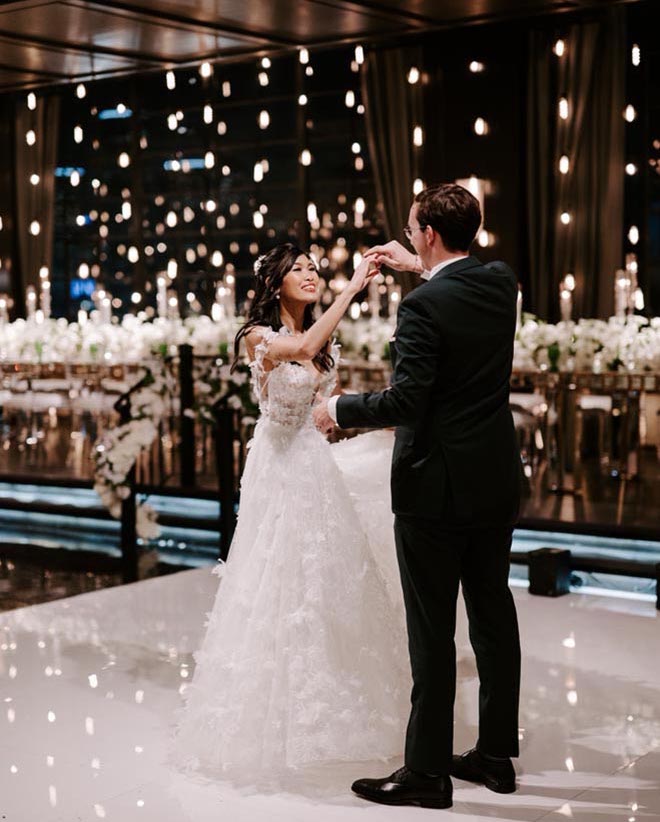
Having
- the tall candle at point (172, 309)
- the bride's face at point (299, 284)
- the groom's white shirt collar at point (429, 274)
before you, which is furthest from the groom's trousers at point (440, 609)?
the tall candle at point (172, 309)

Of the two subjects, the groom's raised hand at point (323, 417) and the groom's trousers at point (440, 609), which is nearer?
the groom's trousers at point (440, 609)

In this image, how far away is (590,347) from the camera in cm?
821

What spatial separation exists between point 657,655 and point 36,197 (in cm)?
1142

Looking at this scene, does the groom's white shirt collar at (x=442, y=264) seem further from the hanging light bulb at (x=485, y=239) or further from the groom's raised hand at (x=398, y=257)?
the hanging light bulb at (x=485, y=239)

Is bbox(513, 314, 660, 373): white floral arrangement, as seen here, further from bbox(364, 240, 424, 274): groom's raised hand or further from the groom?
the groom

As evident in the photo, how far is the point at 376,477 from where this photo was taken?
4660 millimetres

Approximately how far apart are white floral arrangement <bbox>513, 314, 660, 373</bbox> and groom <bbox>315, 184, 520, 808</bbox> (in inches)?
181

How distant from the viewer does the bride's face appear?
429 centimetres

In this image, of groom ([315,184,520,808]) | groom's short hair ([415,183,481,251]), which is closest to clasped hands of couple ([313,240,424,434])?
groom ([315,184,520,808])

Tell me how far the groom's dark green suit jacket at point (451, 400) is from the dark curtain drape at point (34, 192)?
12.2 metres

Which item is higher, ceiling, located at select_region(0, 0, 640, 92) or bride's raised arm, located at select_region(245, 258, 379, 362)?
ceiling, located at select_region(0, 0, 640, 92)

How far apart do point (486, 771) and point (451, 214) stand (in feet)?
5.37

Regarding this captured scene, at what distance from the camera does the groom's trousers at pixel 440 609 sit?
3.52m

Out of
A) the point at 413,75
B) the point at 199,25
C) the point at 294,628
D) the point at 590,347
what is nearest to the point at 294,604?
the point at 294,628
